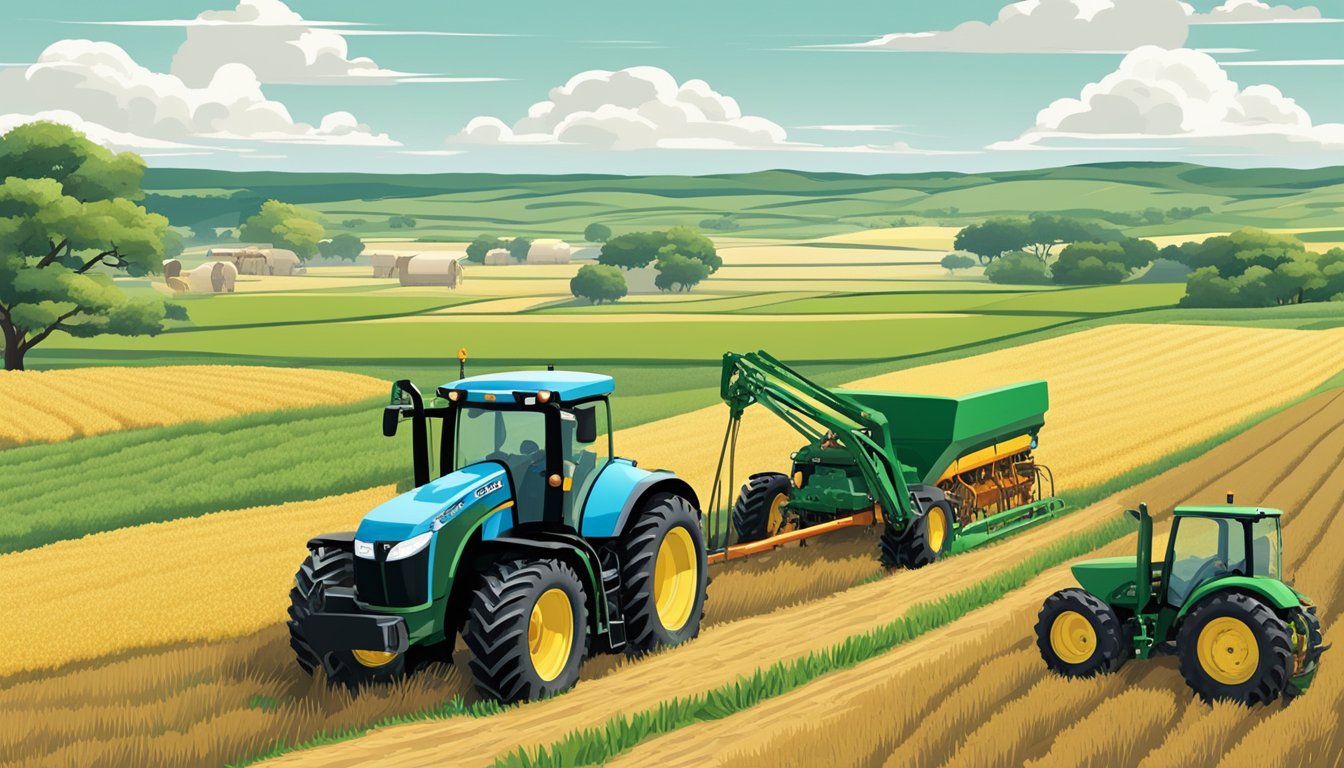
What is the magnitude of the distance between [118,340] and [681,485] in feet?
176

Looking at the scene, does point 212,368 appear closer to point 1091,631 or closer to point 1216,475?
point 1216,475

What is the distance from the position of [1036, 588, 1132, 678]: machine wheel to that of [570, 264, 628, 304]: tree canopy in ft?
263

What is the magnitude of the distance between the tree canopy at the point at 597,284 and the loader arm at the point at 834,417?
74983 mm

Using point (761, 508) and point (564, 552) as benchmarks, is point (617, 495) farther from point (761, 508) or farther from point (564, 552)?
point (761, 508)

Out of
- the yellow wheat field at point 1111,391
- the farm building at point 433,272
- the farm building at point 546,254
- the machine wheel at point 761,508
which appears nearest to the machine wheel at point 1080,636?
the machine wheel at point 761,508

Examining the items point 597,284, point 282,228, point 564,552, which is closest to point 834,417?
point 564,552

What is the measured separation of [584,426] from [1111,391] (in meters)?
27.5

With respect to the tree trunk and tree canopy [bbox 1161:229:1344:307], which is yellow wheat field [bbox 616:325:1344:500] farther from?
the tree trunk

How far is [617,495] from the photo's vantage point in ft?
41.6

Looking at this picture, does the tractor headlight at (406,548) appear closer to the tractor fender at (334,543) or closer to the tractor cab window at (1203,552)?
the tractor fender at (334,543)

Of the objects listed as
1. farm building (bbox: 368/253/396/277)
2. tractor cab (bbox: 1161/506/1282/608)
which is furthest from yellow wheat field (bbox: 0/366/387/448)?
farm building (bbox: 368/253/396/277)

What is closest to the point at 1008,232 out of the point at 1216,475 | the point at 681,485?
the point at 1216,475

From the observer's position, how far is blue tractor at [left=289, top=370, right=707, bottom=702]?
11.1 metres

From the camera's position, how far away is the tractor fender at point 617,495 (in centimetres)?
1246
